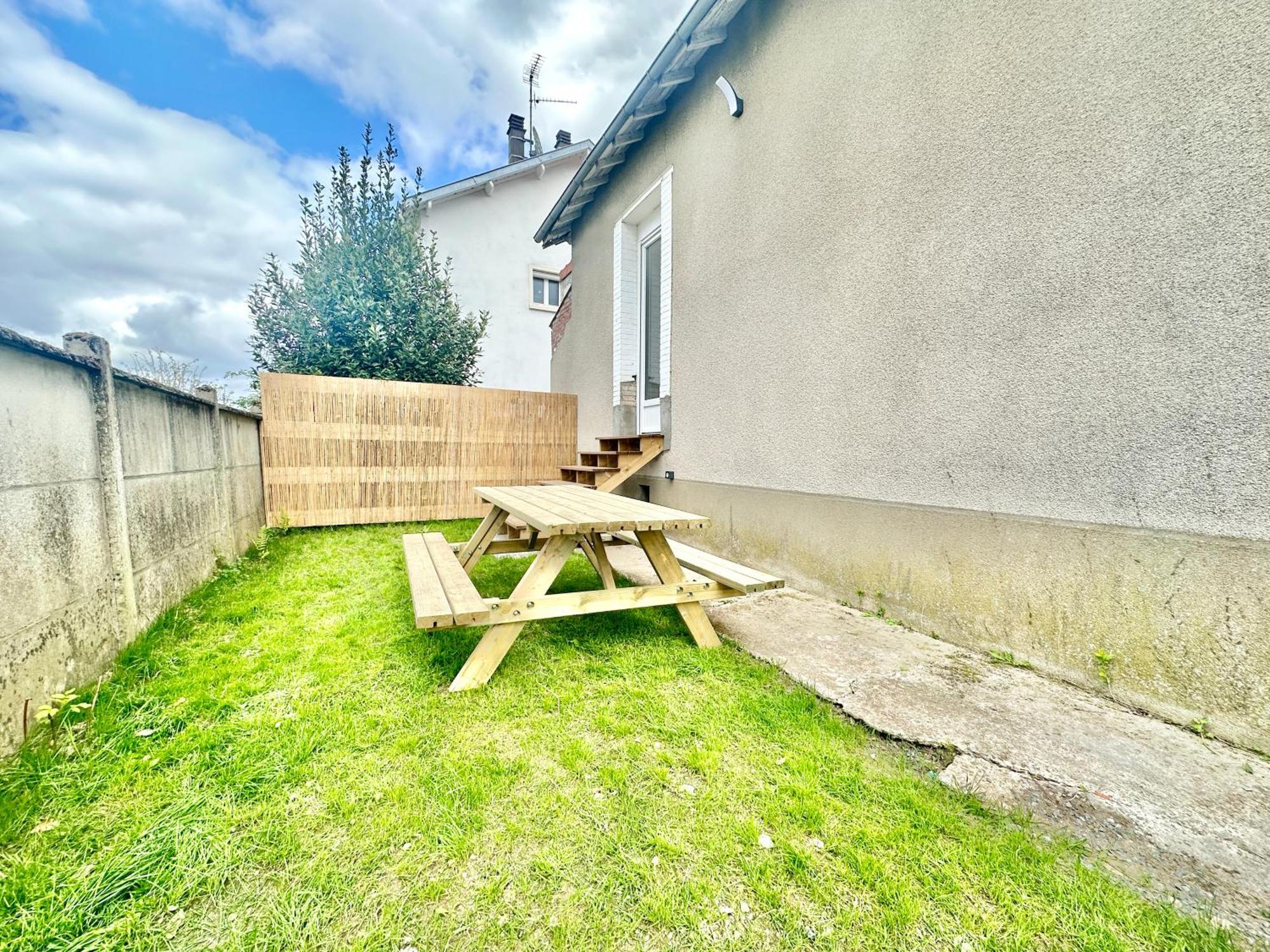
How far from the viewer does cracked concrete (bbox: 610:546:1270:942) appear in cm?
119

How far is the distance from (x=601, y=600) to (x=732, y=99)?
14.1 ft

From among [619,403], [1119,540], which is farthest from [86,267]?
[1119,540]

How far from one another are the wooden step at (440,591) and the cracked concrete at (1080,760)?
1.46 metres

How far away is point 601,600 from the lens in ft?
7.80

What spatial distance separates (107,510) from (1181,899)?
3843mm

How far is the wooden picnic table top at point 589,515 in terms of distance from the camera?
2193 millimetres

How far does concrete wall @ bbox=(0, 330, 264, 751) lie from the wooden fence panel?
119 inches

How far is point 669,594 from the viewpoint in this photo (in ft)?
8.23

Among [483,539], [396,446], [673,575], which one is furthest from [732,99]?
[396,446]

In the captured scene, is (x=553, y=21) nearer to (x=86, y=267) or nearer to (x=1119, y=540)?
(x=86, y=267)

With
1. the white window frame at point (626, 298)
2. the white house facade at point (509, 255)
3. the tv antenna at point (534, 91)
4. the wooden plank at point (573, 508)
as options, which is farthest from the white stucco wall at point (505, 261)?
the wooden plank at point (573, 508)

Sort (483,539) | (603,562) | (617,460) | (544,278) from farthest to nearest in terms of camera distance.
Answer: (544,278) → (617,460) → (483,539) → (603,562)

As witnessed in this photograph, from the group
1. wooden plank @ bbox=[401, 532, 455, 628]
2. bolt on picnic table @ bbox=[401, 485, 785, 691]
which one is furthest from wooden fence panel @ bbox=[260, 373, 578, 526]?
bolt on picnic table @ bbox=[401, 485, 785, 691]

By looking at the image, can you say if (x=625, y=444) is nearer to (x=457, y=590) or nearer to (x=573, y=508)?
(x=573, y=508)
